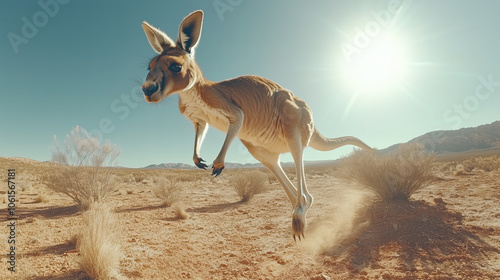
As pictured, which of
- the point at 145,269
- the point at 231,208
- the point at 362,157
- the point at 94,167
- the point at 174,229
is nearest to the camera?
the point at 145,269

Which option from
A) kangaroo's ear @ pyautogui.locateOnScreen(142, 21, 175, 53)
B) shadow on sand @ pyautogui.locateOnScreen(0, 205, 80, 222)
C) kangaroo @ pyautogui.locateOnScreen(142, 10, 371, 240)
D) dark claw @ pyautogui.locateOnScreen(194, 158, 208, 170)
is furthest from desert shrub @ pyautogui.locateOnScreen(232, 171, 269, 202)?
kangaroo's ear @ pyautogui.locateOnScreen(142, 21, 175, 53)

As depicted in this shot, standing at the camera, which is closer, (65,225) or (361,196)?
(65,225)

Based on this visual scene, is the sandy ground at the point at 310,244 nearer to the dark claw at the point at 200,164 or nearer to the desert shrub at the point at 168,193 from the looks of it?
the desert shrub at the point at 168,193

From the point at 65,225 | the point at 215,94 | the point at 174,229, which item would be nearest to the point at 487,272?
the point at 215,94

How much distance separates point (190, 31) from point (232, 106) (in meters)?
0.60

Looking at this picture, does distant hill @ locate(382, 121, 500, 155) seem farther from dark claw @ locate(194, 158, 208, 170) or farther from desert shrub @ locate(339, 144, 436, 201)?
dark claw @ locate(194, 158, 208, 170)

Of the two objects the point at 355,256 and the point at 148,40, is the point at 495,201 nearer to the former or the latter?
the point at 355,256

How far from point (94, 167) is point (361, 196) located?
13.6 meters

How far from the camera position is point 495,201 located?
8617 millimetres

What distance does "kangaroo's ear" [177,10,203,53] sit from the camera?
165 cm

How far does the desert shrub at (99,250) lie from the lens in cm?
459

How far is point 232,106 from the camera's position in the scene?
70.3 inches

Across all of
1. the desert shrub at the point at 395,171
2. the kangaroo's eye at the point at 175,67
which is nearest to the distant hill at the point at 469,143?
the desert shrub at the point at 395,171

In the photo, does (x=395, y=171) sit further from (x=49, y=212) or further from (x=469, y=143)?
(x=469, y=143)
